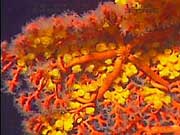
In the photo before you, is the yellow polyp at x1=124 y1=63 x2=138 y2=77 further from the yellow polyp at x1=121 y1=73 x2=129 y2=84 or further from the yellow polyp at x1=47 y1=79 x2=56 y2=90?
the yellow polyp at x1=47 y1=79 x2=56 y2=90

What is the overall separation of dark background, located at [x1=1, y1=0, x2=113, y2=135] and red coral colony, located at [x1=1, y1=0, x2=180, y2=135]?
0.07 meters

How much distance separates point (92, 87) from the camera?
187cm

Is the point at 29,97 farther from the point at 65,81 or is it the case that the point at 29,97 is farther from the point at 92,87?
the point at 92,87

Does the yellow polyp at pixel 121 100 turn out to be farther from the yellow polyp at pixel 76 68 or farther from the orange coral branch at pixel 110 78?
the yellow polyp at pixel 76 68

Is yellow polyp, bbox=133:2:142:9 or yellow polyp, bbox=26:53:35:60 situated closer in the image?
yellow polyp, bbox=133:2:142:9

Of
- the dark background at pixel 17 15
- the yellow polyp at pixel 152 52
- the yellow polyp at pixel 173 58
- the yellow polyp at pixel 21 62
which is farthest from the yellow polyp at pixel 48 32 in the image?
the yellow polyp at pixel 173 58

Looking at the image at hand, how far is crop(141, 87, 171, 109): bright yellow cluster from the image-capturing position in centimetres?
185

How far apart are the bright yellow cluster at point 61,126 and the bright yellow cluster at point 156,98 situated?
43 centimetres

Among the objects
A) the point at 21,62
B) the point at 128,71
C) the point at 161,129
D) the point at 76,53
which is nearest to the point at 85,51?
the point at 76,53

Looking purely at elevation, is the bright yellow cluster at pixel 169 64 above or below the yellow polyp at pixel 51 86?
above

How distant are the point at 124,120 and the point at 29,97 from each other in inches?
21.1

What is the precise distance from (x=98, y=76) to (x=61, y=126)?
34cm

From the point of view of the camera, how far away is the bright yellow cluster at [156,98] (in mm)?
1851

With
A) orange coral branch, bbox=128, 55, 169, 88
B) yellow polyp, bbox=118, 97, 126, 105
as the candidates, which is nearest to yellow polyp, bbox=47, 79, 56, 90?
yellow polyp, bbox=118, 97, 126, 105
